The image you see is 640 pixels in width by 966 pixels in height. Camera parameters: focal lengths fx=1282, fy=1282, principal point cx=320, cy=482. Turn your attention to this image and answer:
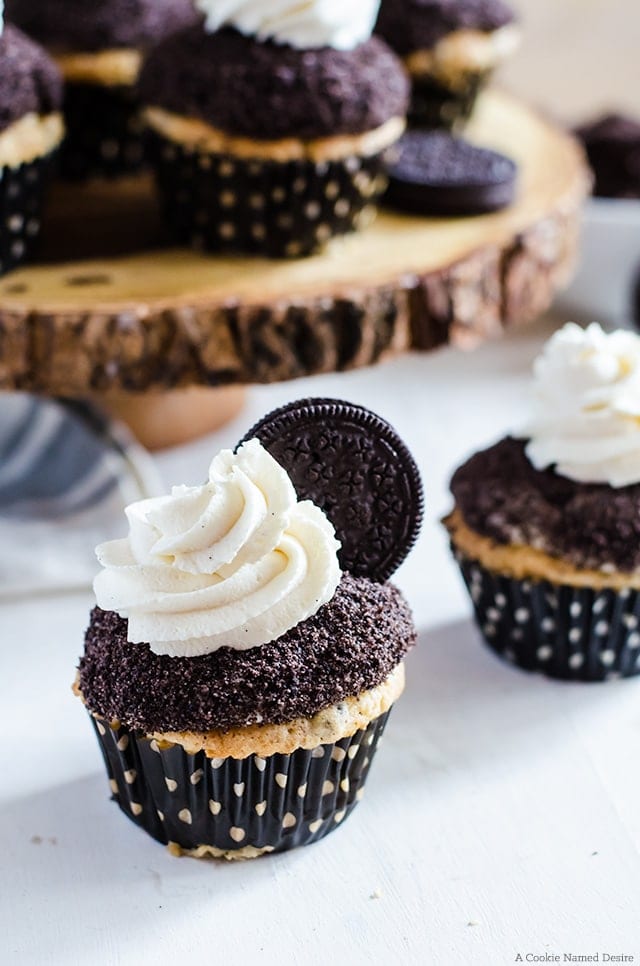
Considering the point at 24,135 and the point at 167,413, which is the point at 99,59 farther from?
the point at 167,413

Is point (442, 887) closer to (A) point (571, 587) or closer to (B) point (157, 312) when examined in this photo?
(A) point (571, 587)

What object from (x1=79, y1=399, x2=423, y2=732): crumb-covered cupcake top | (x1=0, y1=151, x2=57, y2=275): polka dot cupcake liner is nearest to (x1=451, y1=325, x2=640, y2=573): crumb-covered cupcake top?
(x1=79, y1=399, x2=423, y2=732): crumb-covered cupcake top

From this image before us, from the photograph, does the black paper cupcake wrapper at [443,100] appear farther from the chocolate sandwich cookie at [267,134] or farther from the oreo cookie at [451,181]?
the chocolate sandwich cookie at [267,134]

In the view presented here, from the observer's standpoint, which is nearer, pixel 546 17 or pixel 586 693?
pixel 586 693

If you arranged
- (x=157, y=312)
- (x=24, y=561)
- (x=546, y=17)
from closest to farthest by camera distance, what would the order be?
(x=157, y=312)
(x=24, y=561)
(x=546, y=17)

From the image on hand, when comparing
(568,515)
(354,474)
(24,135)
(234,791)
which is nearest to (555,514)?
(568,515)

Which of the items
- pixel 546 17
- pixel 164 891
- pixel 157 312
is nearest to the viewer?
pixel 164 891

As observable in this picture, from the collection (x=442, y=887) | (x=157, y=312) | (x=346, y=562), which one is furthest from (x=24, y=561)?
(x=442, y=887)
